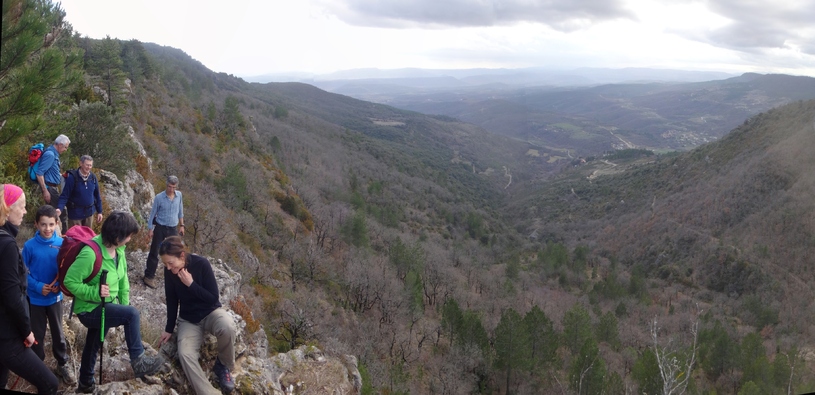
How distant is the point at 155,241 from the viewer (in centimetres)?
784

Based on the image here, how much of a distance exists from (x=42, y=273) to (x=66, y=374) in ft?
4.35

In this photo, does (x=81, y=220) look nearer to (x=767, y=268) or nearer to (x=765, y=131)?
(x=767, y=268)

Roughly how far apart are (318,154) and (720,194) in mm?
56546

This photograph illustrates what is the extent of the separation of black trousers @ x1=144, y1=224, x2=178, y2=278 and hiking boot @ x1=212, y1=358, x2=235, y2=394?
11.6 feet

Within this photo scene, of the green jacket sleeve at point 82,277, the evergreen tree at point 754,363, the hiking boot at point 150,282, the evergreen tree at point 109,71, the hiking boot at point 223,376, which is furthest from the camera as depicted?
the evergreen tree at point 754,363

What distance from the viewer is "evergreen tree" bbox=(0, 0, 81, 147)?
5105 mm

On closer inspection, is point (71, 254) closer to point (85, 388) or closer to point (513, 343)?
point (85, 388)

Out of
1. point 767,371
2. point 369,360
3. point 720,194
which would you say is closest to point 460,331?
point 369,360

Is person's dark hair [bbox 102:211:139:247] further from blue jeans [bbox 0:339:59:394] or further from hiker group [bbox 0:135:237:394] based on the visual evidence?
blue jeans [bbox 0:339:59:394]

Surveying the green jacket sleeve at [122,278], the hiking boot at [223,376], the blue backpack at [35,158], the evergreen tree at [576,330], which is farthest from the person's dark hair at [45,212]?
the evergreen tree at [576,330]

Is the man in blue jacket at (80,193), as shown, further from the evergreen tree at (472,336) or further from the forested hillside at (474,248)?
the evergreen tree at (472,336)

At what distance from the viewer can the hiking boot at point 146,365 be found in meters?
4.52

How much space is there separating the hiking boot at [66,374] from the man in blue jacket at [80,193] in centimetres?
340

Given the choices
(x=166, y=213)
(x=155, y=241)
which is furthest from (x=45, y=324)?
(x=155, y=241)
